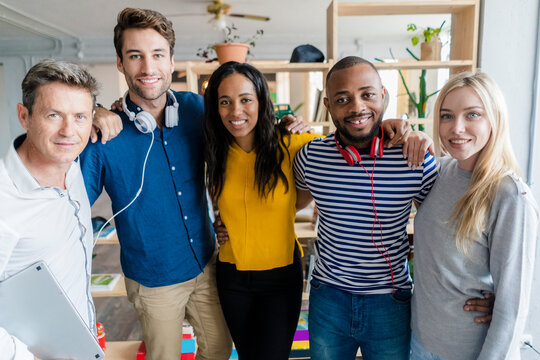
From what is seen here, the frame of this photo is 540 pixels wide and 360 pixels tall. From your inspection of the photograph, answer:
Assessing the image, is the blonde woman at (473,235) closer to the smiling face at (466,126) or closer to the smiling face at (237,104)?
the smiling face at (466,126)

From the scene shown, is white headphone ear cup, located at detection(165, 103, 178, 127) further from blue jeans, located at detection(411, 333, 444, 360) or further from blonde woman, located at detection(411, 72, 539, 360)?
blue jeans, located at detection(411, 333, 444, 360)

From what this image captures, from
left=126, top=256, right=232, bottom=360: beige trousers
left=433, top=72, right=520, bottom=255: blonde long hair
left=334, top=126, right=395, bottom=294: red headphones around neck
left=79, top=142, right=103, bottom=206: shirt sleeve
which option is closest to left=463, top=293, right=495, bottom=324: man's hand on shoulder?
left=433, top=72, right=520, bottom=255: blonde long hair

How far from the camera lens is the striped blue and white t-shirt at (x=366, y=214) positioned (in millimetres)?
1281

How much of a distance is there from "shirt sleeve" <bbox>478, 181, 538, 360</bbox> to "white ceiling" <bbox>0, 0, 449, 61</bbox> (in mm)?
4801

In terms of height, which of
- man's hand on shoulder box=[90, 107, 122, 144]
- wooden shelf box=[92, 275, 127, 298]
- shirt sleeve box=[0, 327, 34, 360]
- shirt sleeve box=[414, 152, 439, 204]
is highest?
man's hand on shoulder box=[90, 107, 122, 144]

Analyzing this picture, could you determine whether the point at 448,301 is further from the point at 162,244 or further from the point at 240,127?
the point at 162,244

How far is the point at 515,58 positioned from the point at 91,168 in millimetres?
2300

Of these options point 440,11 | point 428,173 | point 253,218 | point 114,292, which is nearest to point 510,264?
point 428,173

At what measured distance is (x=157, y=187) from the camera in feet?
4.89

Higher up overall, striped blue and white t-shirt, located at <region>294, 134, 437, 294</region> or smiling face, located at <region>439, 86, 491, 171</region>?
smiling face, located at <region>439, 86, 491, 171</region>

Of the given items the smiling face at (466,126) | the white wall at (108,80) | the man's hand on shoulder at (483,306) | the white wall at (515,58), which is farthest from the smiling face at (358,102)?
the white wall at (108,80)

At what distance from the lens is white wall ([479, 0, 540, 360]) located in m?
2.10

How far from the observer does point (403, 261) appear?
1.36m

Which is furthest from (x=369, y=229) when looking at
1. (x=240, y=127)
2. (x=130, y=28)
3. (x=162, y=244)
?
(x=130, y=28)
